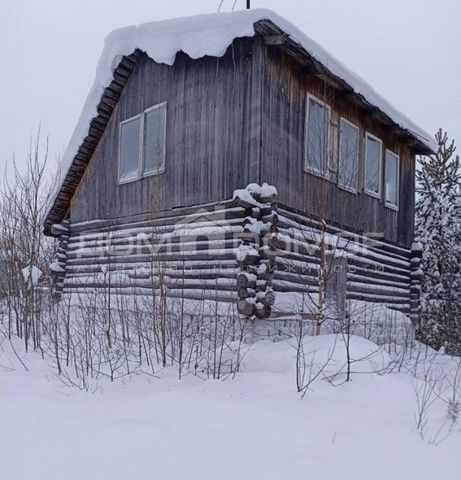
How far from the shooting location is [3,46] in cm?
7625

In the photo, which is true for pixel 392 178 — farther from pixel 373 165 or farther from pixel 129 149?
pixel 129 149

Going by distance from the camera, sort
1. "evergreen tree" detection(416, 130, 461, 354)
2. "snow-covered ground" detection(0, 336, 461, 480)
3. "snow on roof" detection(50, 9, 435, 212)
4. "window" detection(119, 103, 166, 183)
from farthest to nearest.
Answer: "evergreen tree" detection(416, 130, 461, 354) → "window" detection(119, 103, 166, 183) → "snow on roof" detection(50, 9, 435, 212) → "snow-covered ground" detection(0, 336, 461, 480)

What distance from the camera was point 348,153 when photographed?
448 inches

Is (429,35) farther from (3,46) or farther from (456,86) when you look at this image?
(3,46)

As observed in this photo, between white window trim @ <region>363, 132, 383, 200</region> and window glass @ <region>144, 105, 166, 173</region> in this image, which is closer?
window glass @ <region>144, 105, 166, 173</region>

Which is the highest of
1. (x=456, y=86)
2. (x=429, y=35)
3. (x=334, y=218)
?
(x=429, y=35)

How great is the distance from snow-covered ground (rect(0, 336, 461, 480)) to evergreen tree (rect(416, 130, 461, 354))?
49.7 ft

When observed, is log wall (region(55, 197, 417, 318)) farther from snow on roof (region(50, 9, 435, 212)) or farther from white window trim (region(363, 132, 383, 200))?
snow on roof (region(50, 9, 435, 212))

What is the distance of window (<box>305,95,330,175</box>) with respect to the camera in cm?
1063

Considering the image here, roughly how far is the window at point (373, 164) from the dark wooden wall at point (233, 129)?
463 mm

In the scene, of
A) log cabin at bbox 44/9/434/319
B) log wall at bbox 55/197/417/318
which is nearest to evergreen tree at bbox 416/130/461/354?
log cabin at bbox 44/9/434/319

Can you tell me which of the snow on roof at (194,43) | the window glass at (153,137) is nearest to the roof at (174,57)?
the snow on roof at (194,43)

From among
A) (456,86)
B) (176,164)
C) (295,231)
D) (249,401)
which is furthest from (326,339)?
(456,86)

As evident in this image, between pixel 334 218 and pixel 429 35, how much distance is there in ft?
263
